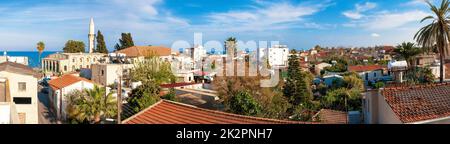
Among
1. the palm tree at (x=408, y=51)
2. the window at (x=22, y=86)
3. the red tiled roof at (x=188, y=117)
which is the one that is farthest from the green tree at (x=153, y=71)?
the red tiled roof at (x=188, y=117)

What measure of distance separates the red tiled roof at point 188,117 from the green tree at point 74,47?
107ft

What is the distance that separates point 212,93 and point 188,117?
959 centimetres

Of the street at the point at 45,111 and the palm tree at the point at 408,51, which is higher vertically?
the palm tree at the point at 408,51

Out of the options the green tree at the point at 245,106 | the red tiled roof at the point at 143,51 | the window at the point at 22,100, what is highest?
the red tiled roof at the point at 143,51

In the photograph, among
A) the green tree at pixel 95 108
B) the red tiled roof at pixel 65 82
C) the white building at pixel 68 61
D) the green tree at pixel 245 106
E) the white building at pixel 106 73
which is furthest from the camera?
the white building at pixel 68 61

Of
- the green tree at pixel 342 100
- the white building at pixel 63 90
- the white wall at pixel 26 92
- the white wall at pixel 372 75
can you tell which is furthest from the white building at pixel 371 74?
the white wall at pixel 26 92

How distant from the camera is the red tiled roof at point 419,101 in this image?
14.8ft

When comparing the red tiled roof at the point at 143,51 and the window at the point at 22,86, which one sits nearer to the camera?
the window at the point at 22,86

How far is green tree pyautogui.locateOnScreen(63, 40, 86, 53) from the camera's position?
116 ft

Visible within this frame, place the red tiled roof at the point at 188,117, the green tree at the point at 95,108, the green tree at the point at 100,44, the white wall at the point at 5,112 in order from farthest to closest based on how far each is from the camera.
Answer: the green tree at the point at 100,44, the green tree at the point at 95,108, the white wall at the point at 5,112, the red tiled roof at the point at 188,117

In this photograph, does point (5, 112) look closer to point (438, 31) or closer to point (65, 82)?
point (65, 82)

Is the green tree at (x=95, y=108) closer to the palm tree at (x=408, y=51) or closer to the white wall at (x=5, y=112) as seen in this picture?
the white wall at (x=5, y=112)

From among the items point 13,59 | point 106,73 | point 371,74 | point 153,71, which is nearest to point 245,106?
point 106,73

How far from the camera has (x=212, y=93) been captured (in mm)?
14219
